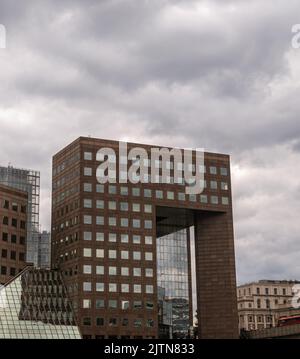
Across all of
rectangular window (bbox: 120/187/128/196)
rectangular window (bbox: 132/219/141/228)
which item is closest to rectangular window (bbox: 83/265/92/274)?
rectangular window (bbox: 132/219/141/228)

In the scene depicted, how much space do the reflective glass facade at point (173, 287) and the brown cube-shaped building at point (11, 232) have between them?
5450 cm

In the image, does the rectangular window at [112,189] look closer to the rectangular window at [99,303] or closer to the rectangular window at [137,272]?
the rectangular window at [137,272]

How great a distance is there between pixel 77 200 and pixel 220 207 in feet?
131

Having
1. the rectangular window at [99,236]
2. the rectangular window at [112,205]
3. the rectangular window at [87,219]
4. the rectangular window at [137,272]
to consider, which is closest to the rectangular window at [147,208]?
the rectangular window at [112,205]

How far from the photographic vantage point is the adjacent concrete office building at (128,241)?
148000mm

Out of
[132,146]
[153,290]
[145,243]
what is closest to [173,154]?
[132,146]

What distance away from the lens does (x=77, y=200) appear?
501ft

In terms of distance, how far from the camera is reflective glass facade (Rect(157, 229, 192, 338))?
186625 mm

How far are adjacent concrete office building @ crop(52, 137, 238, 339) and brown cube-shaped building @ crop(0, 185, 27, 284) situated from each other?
1201cm

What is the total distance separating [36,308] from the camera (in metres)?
137

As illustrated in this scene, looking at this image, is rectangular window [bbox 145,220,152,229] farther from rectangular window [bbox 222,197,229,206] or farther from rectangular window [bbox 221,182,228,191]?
rectangular window [bbox 221,182,228,191]

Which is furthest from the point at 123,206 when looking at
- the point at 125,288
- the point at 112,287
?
the point at 112,287
